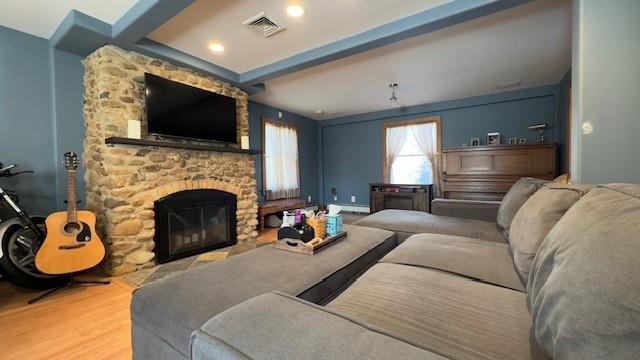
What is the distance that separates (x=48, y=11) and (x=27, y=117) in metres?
1.00

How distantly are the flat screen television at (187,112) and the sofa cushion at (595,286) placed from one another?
319cm

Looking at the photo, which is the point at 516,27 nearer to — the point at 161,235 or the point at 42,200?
the point at 161,235

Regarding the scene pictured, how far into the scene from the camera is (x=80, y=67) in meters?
2.63

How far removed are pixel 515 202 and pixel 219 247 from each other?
3.12 meters

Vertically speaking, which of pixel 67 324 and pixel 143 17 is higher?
pixel 143 17

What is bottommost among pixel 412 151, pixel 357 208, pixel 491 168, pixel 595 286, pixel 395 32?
pixel 357 208

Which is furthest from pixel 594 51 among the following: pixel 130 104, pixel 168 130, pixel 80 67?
pixel 80 67

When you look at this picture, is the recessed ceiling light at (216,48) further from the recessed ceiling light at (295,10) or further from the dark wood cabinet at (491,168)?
the dark wood cabinet at (491,168)

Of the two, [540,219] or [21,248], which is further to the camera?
[21,248]

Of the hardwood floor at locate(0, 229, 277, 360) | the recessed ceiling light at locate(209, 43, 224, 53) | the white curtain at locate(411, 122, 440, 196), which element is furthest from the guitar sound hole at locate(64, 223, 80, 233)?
the white curtain at locate(411, 122, 440, 196)

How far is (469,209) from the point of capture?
2510mm

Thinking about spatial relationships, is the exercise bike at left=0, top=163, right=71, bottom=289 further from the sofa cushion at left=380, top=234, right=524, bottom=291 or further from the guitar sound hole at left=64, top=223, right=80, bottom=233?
the sofa cushion at left=380, top=234, right=524, bottom=291

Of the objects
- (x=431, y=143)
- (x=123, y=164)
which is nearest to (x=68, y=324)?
(x=123, y=164)

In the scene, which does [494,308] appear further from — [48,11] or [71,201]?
[48,11]
